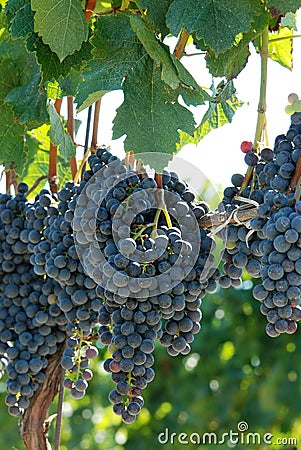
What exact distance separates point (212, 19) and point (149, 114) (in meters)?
0.17

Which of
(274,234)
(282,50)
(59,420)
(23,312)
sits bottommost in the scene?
(59,420)

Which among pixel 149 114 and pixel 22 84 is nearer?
pixel 149 114

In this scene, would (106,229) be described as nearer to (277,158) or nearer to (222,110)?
(277,158)

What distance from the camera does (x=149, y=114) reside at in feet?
3.40

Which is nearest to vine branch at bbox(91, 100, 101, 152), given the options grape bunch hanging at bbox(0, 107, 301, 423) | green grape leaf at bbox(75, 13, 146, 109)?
grape bunch hanging at bbox(0, 107, 301, 423)

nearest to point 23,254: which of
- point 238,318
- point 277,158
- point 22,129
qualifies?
point 22,129

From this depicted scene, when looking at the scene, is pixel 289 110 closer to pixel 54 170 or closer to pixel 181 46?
pixel 181 46

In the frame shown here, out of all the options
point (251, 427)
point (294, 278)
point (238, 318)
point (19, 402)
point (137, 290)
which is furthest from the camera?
point (238, 318)

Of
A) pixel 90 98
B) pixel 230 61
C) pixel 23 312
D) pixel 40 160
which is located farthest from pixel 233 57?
pixel 40 160

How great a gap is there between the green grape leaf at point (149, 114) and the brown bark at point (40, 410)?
49 centimetres

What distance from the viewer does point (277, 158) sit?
0.93m

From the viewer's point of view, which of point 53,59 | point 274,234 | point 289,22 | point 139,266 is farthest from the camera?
point 289,22

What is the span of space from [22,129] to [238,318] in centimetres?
361

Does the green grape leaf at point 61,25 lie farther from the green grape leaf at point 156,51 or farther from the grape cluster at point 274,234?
the grape cluster at point 274,234
